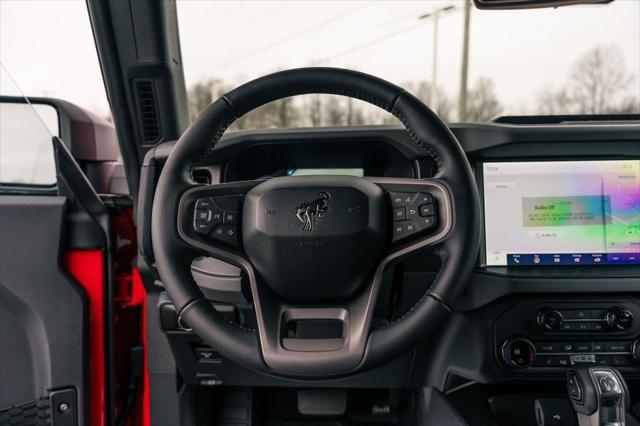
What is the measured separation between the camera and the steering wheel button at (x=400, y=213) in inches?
44.8

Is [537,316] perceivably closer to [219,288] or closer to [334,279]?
[334,279]

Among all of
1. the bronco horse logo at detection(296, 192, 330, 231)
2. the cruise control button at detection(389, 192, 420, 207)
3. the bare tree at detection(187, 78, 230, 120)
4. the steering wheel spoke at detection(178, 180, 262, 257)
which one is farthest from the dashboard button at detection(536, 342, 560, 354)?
the bare tree at detection(187, 78, 230, 120)

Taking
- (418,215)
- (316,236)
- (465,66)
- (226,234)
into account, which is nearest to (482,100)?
(465,66)

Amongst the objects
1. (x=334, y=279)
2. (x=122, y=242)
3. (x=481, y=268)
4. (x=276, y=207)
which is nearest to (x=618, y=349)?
(x=481, y=268)

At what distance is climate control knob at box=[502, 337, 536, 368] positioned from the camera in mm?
1488

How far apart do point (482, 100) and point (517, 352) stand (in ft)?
2.67

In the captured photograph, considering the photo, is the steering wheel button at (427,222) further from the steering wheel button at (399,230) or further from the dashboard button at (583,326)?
the dashboard button at (583,326)

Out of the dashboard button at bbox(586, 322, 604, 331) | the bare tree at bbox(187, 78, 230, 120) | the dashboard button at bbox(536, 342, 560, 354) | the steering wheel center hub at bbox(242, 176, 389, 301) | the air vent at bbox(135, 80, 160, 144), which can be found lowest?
the dashboard button at bbox(536, 342, 560, 354)

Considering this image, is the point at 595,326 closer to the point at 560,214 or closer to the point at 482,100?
the point at 560,214

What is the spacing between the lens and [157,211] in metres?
1.12

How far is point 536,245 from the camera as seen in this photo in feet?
4.86

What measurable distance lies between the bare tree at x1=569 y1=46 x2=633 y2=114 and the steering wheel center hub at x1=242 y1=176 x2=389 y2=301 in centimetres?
97

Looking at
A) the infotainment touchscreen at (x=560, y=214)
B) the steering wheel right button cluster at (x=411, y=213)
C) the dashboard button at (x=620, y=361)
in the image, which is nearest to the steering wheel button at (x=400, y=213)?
the steering wheel right button cluster at (x=411, y=213)

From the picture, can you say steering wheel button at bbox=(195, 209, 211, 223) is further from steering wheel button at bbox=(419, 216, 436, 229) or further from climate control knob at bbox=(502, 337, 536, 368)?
climate control knob at bbox=(502, 337, 536, 368)
